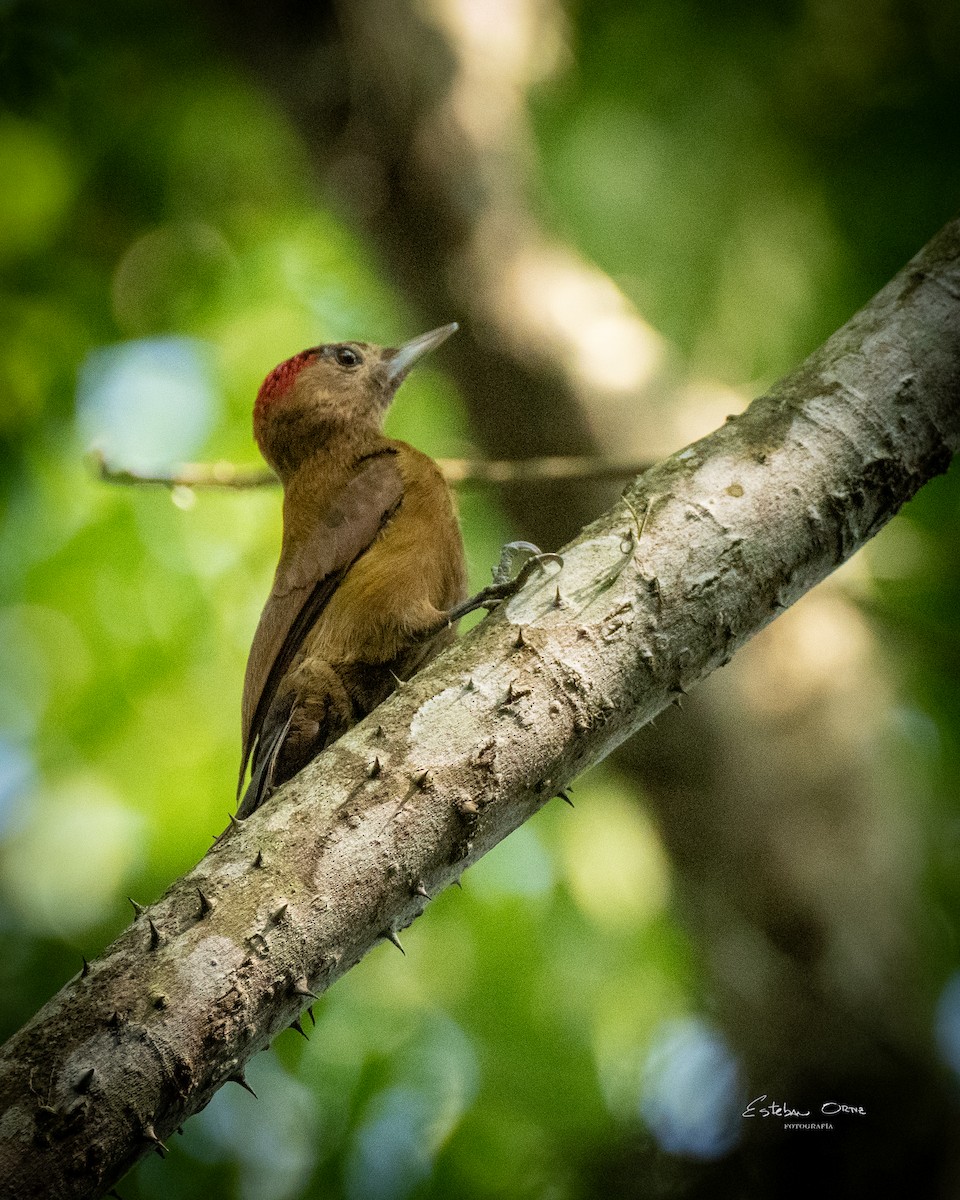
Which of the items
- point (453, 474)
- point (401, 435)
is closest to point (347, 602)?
point (453, 474)

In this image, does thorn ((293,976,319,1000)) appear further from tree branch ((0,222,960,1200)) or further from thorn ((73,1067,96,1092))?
thorn ((73,1067,96,1092))

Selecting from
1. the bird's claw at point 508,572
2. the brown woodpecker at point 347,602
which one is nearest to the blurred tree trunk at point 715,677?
the brown woodpecker at point 347,602

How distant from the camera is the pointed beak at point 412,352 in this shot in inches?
175

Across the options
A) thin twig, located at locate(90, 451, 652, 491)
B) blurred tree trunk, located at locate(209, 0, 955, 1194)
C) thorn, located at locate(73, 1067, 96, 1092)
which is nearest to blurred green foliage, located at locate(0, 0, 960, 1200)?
blurred tree trunk, located at locate(209, 0, 955, 1194)

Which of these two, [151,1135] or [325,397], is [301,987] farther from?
[325,397]

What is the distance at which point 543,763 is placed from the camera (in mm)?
2213

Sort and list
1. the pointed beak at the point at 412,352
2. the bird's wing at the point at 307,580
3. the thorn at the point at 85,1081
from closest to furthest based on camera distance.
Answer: the thorn at the point at 85,1081, the bird's wing at the point at 307,580, the pointed beak at the point at 412,352

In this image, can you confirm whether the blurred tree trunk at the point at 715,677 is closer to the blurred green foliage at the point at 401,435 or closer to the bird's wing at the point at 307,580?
the blurred green foliage at the point at 401,435

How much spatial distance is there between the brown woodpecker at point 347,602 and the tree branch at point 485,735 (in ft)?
3.13

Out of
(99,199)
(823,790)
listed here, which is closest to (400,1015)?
(823,790)

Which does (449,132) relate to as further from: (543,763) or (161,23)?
(543,763)

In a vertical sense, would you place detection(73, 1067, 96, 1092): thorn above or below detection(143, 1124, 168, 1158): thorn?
above

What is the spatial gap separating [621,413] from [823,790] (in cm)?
182

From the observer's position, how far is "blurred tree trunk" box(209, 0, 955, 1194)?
4289mm
